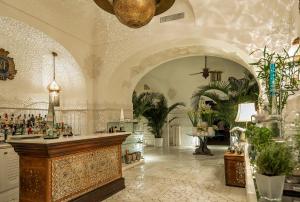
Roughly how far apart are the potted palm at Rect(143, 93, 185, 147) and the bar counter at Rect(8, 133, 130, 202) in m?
6.48

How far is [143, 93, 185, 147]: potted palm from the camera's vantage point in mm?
11008

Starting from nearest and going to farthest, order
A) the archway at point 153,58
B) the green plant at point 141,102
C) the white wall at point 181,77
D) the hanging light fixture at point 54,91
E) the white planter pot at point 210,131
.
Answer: the archway at point 153,58 → the hanging light fixture at point 54,91 → the white planter pot at point 210,131 → the green plant at point 141,102 → the white wall at point 181,77

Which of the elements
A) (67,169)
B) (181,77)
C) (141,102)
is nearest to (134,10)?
(67,169)

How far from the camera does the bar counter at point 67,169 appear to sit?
3.17 m

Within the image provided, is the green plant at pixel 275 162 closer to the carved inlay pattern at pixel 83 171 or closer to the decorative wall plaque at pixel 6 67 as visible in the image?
the carved inlay pattern at pixel 83 171

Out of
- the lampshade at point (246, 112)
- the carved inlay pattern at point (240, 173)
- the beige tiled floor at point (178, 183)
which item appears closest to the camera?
the lampshade at point (246, 112)

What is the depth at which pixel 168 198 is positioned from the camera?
413 cm

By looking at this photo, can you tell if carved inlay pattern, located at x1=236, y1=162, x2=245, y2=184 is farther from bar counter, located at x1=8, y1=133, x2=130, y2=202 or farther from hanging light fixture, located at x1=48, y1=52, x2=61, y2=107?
hanging light fixture, located at x1=48, y1=52, x2=61, y2=107

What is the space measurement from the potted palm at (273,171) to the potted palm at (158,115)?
9.75 m

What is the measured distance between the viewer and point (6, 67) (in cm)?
526

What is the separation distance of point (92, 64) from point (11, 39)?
2.06 m

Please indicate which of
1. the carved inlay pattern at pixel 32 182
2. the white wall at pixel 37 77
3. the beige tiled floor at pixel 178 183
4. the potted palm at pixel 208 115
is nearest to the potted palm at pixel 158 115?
the potted palm at pixel 208 115

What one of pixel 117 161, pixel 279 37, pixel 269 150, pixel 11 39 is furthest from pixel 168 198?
pixel 11 39

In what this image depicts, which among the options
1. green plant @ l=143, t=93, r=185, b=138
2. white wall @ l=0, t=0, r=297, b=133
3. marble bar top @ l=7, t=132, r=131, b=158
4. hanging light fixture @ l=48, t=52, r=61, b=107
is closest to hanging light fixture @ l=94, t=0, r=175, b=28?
marble bar top @ l=7, t=132, r=131, b=158
